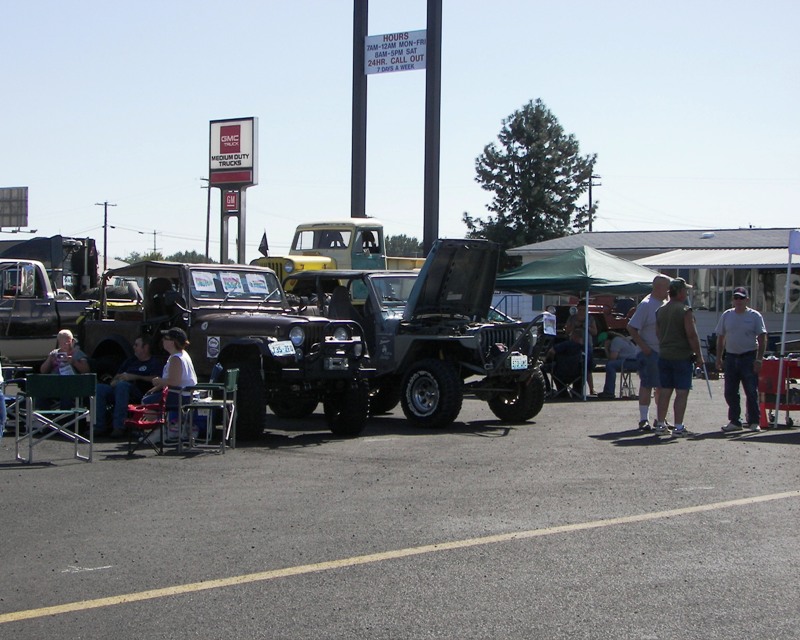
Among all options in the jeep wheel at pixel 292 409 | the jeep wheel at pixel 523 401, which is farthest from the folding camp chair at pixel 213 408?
the jeep wheel at pixel 523 401

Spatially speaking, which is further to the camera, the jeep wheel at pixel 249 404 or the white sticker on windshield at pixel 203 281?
the white sticker on windshield at pixel 203 281

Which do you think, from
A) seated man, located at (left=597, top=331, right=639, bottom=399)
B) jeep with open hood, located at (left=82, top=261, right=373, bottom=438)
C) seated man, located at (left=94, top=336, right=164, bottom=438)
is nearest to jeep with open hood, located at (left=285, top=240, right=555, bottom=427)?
jeep with open hood, located at (left=82, top=261, right=373, bottom=438)

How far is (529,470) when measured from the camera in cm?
992

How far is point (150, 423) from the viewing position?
10867 millimetres

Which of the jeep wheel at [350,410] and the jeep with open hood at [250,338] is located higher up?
the jeep with open hood at [250,338]

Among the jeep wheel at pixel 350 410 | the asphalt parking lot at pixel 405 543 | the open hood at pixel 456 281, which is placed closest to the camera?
the asphalt parking lot at pixel 405 543

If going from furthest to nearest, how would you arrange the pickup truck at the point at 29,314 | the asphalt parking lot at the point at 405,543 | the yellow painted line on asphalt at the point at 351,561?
the pickup truck at the point at 29,314 → the yellow painted line on asphalt at the point at 351,561 → the asphalt parking lot at the point at 405,543

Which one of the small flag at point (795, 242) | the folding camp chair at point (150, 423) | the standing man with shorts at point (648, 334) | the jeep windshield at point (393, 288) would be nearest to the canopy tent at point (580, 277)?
the standing man with shorts at point (648, 334)

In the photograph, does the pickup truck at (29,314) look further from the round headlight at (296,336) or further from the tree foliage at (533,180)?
the tree foliage at (533,180)

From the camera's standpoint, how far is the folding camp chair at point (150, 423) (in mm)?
10852

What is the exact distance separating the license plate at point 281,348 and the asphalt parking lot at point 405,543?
111 cm

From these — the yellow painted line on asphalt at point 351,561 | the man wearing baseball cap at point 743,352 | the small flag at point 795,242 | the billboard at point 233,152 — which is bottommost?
the yellow painted line on asphalt at point 351,561

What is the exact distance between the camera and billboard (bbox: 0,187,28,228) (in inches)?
2504

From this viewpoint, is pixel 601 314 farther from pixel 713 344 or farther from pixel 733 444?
pixel 733 444
